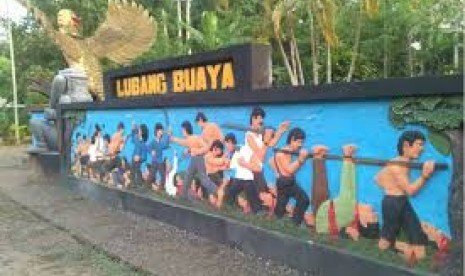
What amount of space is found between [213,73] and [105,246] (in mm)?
2204

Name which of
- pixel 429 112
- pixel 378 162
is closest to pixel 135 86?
pixel 378 162

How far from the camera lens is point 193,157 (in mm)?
8219

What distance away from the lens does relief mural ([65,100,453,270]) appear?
5137mm

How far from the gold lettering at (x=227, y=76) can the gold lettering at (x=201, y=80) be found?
1.34 feet

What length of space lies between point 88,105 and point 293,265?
6.28 metres

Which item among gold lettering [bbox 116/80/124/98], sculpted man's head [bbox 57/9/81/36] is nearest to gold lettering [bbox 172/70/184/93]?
gold lettering [bbox 116/80/124/98]

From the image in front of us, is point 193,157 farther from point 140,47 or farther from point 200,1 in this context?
point 200,1

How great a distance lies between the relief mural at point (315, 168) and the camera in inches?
202

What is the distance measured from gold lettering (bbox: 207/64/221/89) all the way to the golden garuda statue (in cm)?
601

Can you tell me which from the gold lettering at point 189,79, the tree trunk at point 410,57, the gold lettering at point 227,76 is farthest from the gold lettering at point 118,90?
the tree trunk at point 410,57

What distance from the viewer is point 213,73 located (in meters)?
7.71

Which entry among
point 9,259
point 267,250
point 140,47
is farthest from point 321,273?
point 140,47

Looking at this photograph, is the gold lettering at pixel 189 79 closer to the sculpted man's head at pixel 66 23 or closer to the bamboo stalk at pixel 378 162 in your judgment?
the bamboo stalk at pixel 378 162

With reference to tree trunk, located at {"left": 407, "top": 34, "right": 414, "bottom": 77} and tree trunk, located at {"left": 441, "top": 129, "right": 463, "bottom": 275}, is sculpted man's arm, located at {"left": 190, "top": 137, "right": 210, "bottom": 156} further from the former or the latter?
tree trunk, located at {"left": 407, "top": 34, "right": 414, "bottom": 77}
